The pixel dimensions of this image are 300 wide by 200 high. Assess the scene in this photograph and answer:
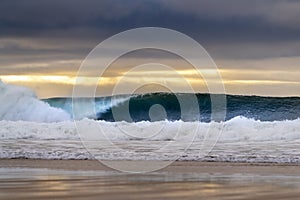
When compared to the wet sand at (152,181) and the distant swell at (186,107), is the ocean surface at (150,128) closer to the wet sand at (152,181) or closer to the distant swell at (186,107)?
the distant swell at (186,107)

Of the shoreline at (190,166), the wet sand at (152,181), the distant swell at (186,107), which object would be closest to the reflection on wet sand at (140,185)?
the wet sand at (152,181)

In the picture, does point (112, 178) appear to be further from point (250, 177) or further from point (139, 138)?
point (139, 138)

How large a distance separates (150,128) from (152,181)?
54.9ft

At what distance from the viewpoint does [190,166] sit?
16094mm

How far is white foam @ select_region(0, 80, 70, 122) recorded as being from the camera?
35.2 m

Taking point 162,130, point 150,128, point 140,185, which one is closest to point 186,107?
point 150,128

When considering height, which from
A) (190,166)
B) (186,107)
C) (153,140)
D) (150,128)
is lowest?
(190,166)

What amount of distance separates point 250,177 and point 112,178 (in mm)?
2681

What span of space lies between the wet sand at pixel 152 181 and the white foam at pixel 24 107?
18369 millimetres

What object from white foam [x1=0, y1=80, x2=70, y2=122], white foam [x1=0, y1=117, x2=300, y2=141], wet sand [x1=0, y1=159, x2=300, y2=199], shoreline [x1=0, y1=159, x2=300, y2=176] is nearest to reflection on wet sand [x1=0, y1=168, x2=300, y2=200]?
wet sand [x1=0, y1=159, x2=300, y2=199]

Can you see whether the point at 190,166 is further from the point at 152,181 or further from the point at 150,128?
the point at 150,128

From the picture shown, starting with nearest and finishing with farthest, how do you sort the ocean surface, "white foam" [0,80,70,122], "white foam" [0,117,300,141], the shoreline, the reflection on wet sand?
1. the reflection on wet sand
2. the shoreline
3. the ocean surface
4. "white foam" [0,117,300,141]
5. "white foam" [0,80,70,122]

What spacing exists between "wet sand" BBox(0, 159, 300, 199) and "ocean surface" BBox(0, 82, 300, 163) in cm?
194

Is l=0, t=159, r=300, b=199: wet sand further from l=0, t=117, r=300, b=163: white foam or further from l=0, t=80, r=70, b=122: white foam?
l=0, t=80, r=70, b=122: white foam
